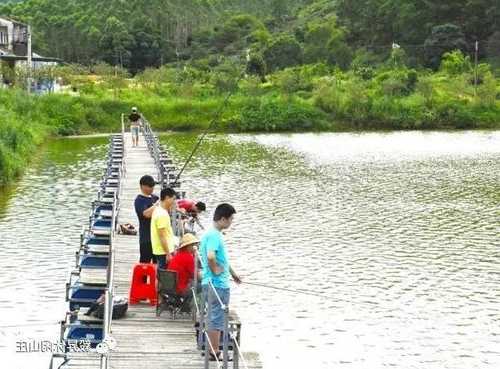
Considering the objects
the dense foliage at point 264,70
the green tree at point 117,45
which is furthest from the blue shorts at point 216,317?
the green tree at point 117,45

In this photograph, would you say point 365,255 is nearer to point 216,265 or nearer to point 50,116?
point 216,265

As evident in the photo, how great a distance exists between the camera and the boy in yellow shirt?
11469 millimetres

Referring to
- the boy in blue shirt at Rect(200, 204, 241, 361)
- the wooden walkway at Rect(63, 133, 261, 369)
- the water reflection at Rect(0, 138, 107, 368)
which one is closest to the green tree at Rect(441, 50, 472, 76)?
the water reflection at Rect(0, 138, 107, 368)

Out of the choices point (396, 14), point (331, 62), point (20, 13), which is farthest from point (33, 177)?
point (20, 13)

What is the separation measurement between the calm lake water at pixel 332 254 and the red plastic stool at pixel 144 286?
2197 millimetres

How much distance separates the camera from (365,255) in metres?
20.0

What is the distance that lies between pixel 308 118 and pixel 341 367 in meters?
47.1

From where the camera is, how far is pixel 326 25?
90312 millimetres

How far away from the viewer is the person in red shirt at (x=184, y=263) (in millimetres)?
10977

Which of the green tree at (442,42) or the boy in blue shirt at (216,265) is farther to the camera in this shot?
the green tree at (442,42)

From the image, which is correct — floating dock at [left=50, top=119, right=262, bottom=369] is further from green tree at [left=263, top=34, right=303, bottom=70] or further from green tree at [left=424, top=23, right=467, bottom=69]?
green tree at [left=424, top=23, right=467, bottom=69]

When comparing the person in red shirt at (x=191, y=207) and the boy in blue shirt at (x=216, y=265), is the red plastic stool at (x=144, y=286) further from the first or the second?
the person in red shirt at (x=191, y=207)

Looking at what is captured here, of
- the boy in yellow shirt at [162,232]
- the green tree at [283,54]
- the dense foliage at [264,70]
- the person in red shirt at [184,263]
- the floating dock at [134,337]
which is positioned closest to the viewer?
the floating dock at [134,337]

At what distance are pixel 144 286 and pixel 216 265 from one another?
2.65 m
